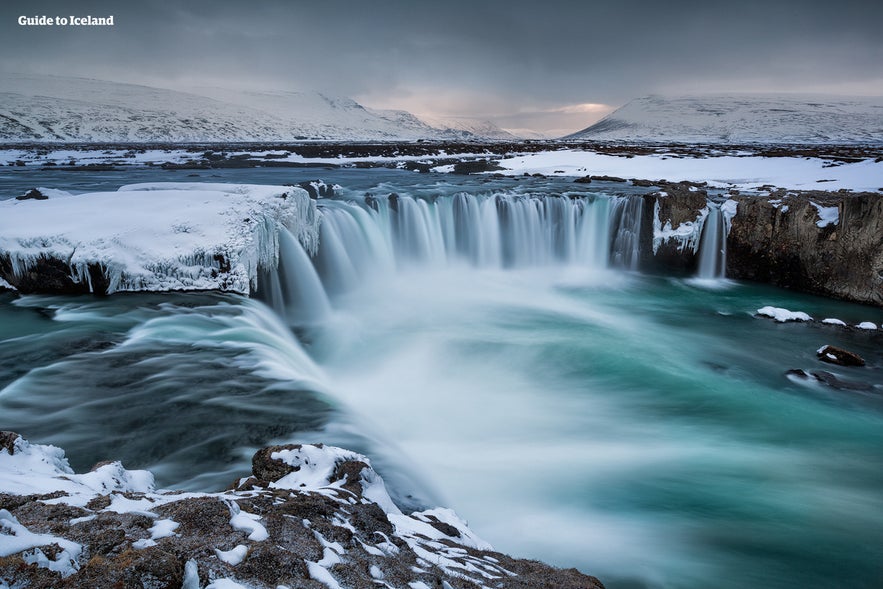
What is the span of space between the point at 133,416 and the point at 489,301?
9.56m

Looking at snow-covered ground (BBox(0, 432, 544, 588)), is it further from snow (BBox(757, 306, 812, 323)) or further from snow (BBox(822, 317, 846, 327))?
snow (BBox(822, 317, 846, 327))

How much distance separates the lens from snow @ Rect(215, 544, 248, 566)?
2.06 meters

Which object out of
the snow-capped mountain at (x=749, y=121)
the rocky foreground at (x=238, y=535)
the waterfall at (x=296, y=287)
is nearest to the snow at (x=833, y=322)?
the waterfall at (x=296, y=287)

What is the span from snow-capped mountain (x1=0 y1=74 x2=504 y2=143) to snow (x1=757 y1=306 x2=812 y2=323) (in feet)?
328

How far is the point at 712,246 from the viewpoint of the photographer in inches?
598

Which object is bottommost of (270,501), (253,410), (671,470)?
(671,470)

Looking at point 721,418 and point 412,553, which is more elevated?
point 412,553

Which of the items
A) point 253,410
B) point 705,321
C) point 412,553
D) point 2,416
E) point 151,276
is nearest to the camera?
point 412,553

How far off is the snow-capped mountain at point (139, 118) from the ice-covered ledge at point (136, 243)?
91.8 metres

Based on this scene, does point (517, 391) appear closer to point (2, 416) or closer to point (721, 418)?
point (721, 418)

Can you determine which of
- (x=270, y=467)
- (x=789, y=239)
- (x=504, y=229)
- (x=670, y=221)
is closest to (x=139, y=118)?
(x=504, y=229)

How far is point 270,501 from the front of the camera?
2.74m

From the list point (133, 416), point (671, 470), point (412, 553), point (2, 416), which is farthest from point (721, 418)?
point (2, 416)

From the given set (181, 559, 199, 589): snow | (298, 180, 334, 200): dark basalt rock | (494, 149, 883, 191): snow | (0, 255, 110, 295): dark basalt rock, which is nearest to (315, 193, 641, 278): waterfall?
(298, 180, 334, 200): dark basalt rock
